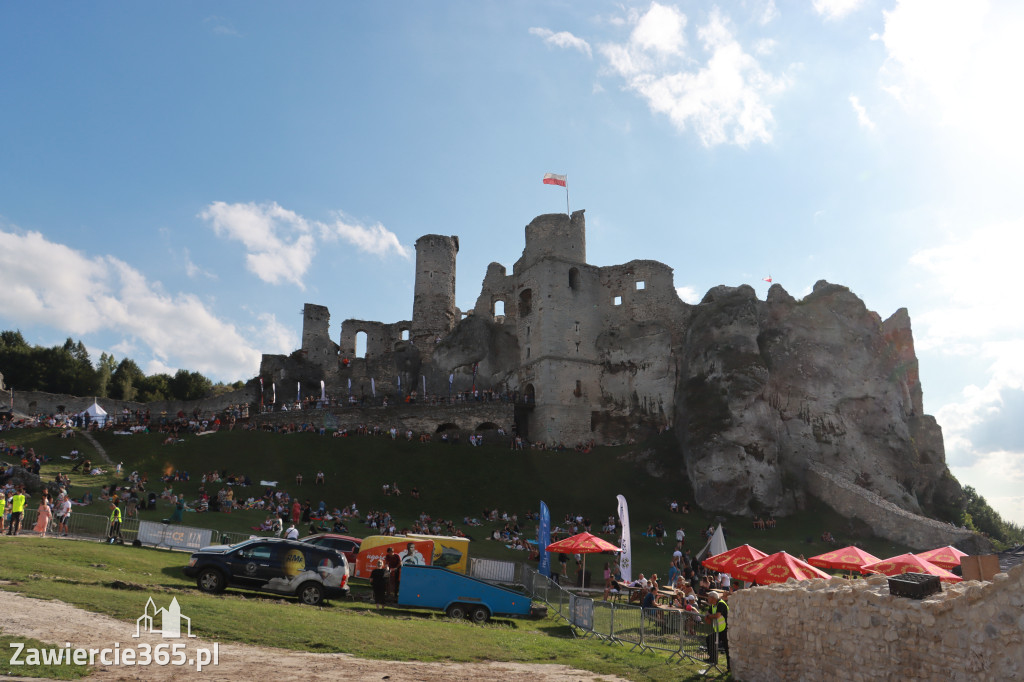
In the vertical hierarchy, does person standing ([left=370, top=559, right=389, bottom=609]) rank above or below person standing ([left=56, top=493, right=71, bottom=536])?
below

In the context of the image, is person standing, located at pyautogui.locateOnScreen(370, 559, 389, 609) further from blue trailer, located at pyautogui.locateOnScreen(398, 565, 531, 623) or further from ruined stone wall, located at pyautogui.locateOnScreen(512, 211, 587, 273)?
ruined stone wall, located at pyautogui.locateOnScreen(512, 211, 587, 273)

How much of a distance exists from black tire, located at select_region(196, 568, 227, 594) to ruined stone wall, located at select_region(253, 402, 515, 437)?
34.6m

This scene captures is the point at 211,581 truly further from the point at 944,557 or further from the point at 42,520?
the point at 944,557

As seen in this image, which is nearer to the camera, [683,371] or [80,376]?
[683,371]

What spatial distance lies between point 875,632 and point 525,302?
51.6 meters

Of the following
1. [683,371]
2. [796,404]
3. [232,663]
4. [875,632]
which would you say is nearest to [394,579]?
[232,663]

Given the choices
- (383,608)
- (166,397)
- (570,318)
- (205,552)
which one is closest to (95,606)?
(205,552)

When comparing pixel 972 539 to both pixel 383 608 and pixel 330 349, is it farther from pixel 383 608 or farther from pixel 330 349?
pixel 330 349

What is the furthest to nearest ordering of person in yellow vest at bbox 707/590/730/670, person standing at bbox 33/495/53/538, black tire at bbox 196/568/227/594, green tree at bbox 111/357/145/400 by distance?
green tree at bbox 111/357/145/400 < person standing at bbox 33/495/53/538 < black tire at bbox 196/568/227/594 < person in yellow vest at bbox 707/590/730/670

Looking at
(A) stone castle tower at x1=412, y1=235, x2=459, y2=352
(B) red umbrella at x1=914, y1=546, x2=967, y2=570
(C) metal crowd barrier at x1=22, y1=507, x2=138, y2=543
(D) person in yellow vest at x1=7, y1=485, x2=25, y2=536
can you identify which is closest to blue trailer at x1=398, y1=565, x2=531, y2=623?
(C) metal crowd barrier at x1=22, y1=507, x2=138, y2=543

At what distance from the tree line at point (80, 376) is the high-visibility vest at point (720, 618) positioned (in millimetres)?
75749

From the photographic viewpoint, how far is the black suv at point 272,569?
625 inches
